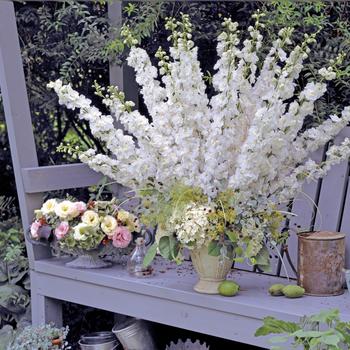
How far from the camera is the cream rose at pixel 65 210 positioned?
2.92 metres

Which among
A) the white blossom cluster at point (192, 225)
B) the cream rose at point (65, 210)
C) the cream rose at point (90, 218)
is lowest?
the cream rose at point (90, 218)

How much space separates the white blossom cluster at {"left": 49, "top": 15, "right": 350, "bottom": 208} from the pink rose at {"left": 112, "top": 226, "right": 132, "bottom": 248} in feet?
1.17

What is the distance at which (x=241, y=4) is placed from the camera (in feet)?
11.0

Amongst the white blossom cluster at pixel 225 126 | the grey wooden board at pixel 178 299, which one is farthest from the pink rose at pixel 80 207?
the white blossom cluster at pixel 225 126

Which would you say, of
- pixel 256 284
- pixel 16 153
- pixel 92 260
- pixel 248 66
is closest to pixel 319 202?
pixel 256 284

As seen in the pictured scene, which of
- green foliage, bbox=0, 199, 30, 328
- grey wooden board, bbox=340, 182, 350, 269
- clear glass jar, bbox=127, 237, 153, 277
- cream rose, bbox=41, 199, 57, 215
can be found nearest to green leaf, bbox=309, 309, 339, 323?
grey wooden board, bbox=340, 182, 350, 269

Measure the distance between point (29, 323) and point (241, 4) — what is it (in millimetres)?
1734

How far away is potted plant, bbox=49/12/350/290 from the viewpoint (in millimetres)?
2410

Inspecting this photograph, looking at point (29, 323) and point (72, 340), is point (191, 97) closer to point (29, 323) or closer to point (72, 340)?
point (29, 323)

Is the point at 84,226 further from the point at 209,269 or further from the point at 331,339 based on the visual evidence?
the point at 331,339

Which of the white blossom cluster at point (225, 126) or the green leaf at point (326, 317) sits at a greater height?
the white blossom cluster at point (225, 126)

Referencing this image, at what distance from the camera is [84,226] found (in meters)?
2.87

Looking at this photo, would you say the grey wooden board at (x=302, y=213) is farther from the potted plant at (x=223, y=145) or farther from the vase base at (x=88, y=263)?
the vase base at (x=88, y=263)

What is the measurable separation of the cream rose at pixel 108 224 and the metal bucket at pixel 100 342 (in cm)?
47
